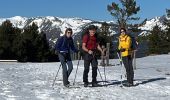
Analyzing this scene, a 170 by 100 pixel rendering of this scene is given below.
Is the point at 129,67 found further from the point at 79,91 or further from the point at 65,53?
the point at 79,91

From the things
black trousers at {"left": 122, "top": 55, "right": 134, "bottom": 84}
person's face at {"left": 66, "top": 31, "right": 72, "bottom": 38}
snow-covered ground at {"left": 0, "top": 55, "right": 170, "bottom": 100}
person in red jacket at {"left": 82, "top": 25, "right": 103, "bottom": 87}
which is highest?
person's face at {"left": 66, "top": 31, "right": 72, "bottom": 38}

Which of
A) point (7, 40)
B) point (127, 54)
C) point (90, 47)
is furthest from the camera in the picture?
→ point (7, 40)

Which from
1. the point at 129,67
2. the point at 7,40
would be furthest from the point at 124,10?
the point at 129,67

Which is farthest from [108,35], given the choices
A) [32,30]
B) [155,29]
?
[32,30]

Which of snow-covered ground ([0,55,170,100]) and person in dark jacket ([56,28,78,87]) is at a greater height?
person in dark jacket ([56,28,78,87])

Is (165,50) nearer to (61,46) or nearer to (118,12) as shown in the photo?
(118,12)

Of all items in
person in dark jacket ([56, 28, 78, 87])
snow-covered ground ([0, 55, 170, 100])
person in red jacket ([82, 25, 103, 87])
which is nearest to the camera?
snow-covered ground ([0, 55, 170, 100])

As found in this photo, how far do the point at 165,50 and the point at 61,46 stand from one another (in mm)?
38965

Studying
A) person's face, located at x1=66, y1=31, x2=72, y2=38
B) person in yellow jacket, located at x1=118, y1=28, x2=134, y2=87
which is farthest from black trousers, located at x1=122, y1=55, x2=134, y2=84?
person's face, located at x1=66, y1=31, x2=72, y2=38

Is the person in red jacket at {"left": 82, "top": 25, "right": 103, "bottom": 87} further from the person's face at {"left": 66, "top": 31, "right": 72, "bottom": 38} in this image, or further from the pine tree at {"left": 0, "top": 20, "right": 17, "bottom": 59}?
the pine tree at {"left": 0, "top": 20, "right": 17, "bottom": 59}

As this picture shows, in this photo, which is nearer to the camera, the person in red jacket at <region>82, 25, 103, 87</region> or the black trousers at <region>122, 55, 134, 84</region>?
the person in red jacket at <region>82, 25, 103, 87</region>

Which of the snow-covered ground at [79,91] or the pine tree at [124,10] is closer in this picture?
the snow-covered ground at [79,91]

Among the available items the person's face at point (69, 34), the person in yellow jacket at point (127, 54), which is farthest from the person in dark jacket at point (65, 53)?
the person in yellow jacket at point (127, 54)

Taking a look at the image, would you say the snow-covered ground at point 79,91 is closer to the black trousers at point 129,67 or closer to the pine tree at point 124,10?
the black trousers at point 129,67
